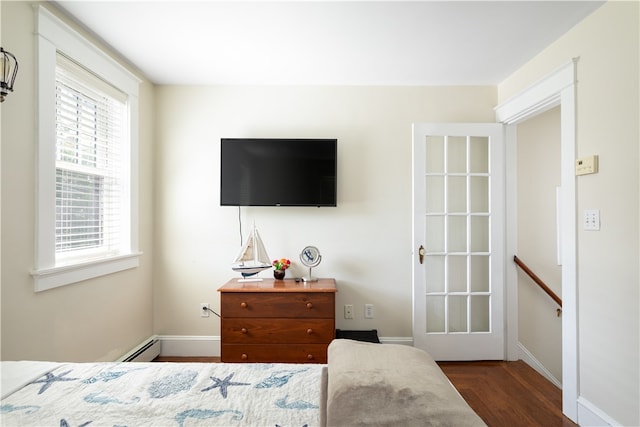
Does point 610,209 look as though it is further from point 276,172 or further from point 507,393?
point 276,172

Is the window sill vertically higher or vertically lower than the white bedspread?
higher

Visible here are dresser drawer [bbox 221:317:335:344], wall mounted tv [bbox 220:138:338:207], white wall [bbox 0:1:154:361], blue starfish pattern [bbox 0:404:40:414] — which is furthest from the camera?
wall mounted tv [bbox 220:138:338:207]

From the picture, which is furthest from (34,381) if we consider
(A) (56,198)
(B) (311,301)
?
(B) (311,301)

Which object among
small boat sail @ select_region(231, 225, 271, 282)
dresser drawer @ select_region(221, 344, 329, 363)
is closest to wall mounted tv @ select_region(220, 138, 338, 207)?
small boat sail @ select_region(231, 225, 271, 282)

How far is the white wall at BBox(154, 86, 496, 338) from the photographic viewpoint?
2854mm

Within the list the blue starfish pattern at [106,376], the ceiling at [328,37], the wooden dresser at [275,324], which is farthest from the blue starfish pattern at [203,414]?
the ceiling at [328,37]

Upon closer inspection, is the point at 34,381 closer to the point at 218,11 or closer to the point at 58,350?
the point at 58,350

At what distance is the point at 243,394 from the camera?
1.09 metres

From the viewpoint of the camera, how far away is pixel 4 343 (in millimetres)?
1535

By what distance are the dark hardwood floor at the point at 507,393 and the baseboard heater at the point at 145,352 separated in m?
0.10

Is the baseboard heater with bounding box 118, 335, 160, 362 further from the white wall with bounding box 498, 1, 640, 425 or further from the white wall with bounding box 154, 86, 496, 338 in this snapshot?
the white wall with bounding box 498, 1, 640, 425

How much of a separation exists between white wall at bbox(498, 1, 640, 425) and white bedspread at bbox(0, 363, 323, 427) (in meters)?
1.70

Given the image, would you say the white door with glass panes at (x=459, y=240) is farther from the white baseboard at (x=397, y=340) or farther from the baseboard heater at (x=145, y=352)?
the baseboard heater at (x=145, y=352)

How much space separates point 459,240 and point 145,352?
2.94 metres
